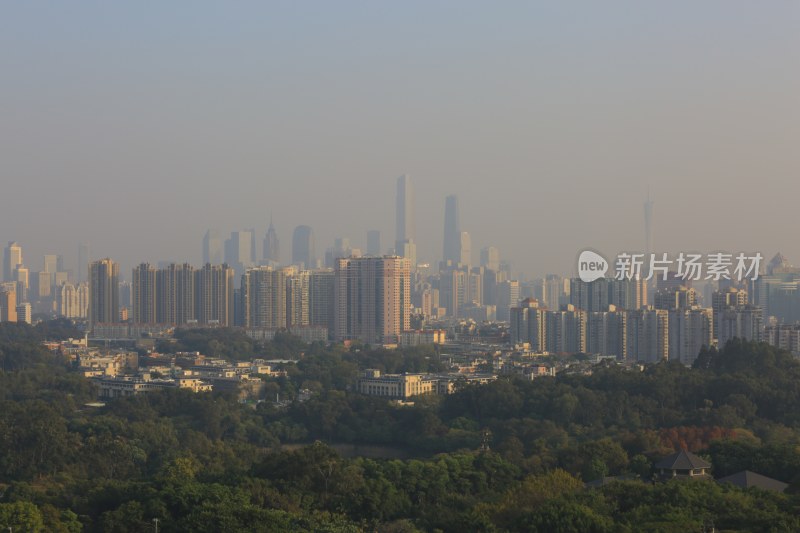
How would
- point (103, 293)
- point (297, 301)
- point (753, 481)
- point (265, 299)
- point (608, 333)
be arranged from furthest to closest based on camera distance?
point (103, 293)
point (297, 301)
point (265, 299)
point (608, 333)
point (753, 481)

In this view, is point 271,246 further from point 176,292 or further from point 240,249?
point 176,292

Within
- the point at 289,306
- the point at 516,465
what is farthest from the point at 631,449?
the point at 289,306

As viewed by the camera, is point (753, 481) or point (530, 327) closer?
point (753, 481)

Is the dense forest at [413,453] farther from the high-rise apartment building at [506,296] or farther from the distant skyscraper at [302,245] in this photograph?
the distant skyscraper at [302,245]

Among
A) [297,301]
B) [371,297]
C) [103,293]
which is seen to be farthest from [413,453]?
[103,293]

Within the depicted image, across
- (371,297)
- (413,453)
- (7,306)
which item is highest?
(371,297)

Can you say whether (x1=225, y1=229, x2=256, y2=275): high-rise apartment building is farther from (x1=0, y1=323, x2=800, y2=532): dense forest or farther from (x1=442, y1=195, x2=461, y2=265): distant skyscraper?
(x1=0, y1=323, x2=800, y2=532): dense forest

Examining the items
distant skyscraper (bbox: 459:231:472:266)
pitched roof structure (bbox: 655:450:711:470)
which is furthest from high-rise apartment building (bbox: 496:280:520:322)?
pitched roof structure (bbox: 655:450:711:470)

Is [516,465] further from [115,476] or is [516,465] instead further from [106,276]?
[106,276]
